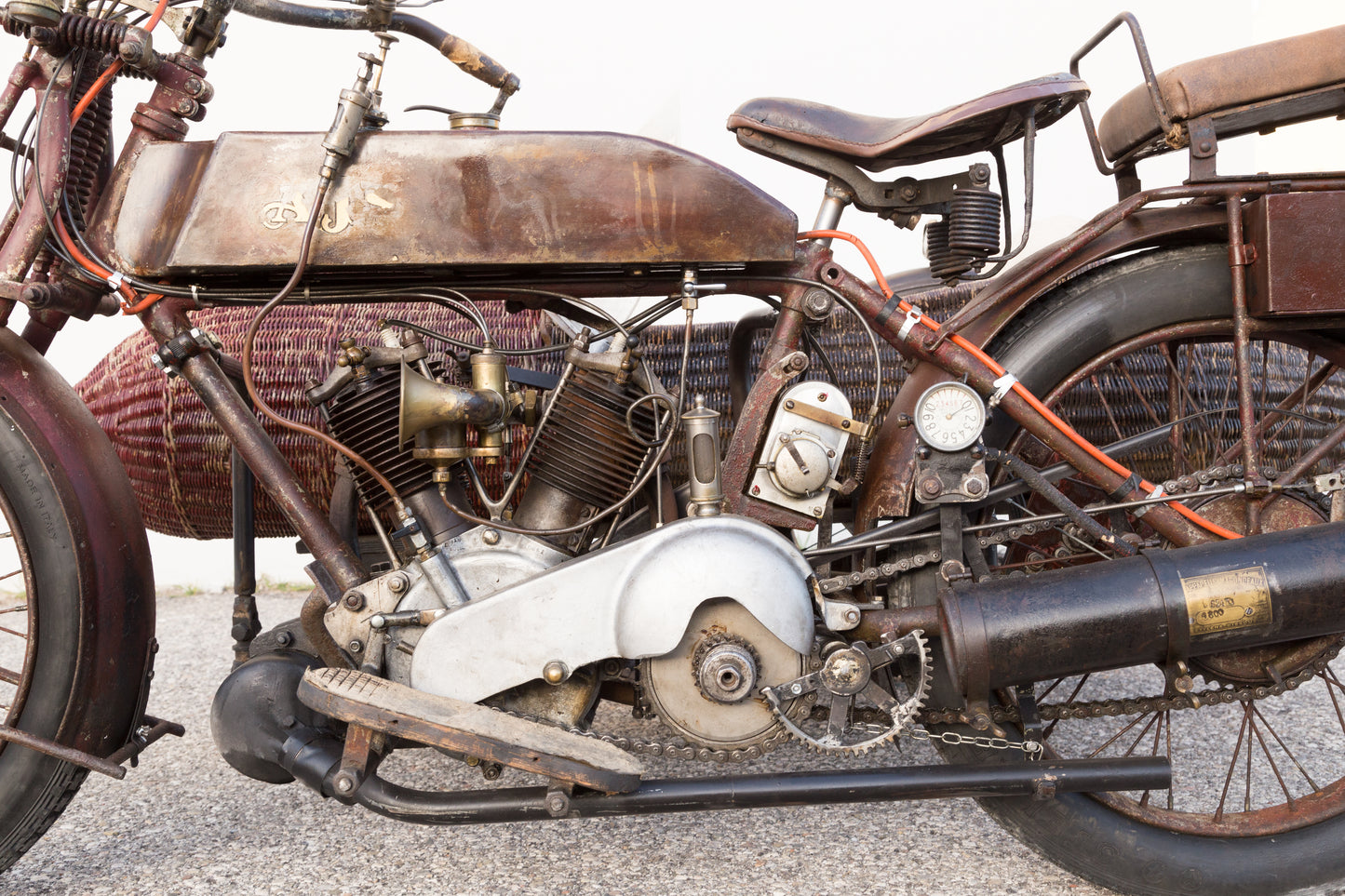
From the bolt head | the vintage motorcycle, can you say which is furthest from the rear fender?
the bolt head

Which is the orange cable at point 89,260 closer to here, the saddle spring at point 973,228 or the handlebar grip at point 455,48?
the handlebar grip at point 455,48

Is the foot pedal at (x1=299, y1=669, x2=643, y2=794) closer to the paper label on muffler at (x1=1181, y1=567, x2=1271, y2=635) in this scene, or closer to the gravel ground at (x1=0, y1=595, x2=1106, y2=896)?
the gravel ground at (x1=0, y1=595, x2=1106, y2=896)

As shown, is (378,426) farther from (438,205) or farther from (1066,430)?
(1066,430)

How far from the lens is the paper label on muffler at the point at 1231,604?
129 cm

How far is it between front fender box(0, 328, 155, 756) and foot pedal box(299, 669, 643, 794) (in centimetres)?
36

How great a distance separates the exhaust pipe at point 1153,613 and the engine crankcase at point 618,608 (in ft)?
0.84

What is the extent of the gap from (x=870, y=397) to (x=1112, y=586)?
32.1 inches

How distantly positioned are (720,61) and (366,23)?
2.53 metres

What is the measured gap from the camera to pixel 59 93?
58.2 inches

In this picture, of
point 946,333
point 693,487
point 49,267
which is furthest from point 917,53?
point 49,267

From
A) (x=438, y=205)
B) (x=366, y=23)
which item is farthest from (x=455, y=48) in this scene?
A: (x=438, y=205)

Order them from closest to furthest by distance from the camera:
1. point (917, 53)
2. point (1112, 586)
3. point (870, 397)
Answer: point (1112, 586) → point (870, 397) → point (917, 53)

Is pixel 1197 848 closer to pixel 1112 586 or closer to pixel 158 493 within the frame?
pixel 1112 586

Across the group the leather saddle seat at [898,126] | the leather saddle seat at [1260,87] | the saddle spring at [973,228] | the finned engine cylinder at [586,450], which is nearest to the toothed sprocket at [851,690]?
the finned engine cylinder at [586,450]
